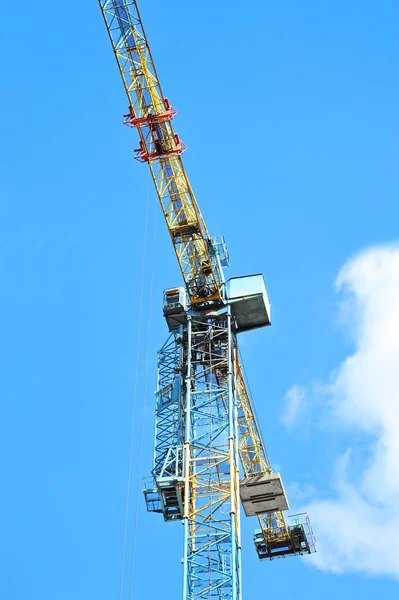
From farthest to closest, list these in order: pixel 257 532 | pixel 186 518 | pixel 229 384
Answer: pixel 257 532 < pixel 229 384 < pixel 186 518

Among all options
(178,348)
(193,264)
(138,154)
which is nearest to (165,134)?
(138,154)

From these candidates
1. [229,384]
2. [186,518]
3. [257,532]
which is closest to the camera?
[186,518]

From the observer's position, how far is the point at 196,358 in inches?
2370

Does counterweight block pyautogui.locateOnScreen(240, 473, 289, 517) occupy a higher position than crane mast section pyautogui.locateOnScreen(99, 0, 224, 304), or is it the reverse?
crane mast section pyautogui.locateOnScreen(99, 0, 224, 304)

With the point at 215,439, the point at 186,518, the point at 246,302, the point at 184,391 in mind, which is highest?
the point at 246,302

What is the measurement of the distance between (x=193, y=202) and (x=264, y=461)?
1485 centimetres

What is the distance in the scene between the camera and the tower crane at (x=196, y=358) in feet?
180

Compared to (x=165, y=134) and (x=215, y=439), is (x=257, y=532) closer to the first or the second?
(x=215, y=439)

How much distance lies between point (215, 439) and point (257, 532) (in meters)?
11.8

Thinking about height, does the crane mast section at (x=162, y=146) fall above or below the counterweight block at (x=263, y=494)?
above

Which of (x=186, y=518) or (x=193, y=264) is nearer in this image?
(x=186, y=518)

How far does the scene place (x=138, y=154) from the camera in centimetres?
6044

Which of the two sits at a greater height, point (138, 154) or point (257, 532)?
point (138, 154)

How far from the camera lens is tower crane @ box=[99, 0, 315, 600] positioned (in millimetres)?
54781
